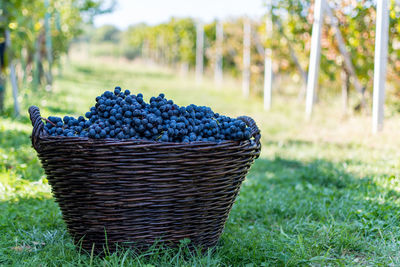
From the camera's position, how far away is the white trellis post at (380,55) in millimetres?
5273

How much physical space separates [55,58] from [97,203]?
40.4 ft

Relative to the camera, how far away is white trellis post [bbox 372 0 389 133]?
5273 mm

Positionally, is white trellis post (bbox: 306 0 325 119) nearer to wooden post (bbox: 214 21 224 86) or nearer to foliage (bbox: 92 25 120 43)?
wooden post (bbox: 214 21 224 86)

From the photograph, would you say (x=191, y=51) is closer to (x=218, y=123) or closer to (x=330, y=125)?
(x=330, y=125)

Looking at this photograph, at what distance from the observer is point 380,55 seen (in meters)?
5.38

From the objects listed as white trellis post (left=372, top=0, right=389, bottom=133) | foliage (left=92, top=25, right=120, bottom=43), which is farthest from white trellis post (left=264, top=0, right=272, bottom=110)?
foliage (left=92, top=25, right=120, bottom=43)

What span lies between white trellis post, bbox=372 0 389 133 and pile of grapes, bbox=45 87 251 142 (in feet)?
13.4

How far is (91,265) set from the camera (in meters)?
1.82

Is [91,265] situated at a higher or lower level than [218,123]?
lower

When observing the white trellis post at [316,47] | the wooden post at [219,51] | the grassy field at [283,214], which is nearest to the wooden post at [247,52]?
the wooden post at [219,51]

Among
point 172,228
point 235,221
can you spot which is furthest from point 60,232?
point 235,221

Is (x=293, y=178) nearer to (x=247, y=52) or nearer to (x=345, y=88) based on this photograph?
(x=345, y=88)

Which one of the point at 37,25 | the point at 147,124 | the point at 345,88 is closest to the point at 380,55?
the point at 345,88

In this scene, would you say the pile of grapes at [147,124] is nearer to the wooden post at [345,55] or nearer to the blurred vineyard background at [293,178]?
the blurred vineyard background at [293,178]
